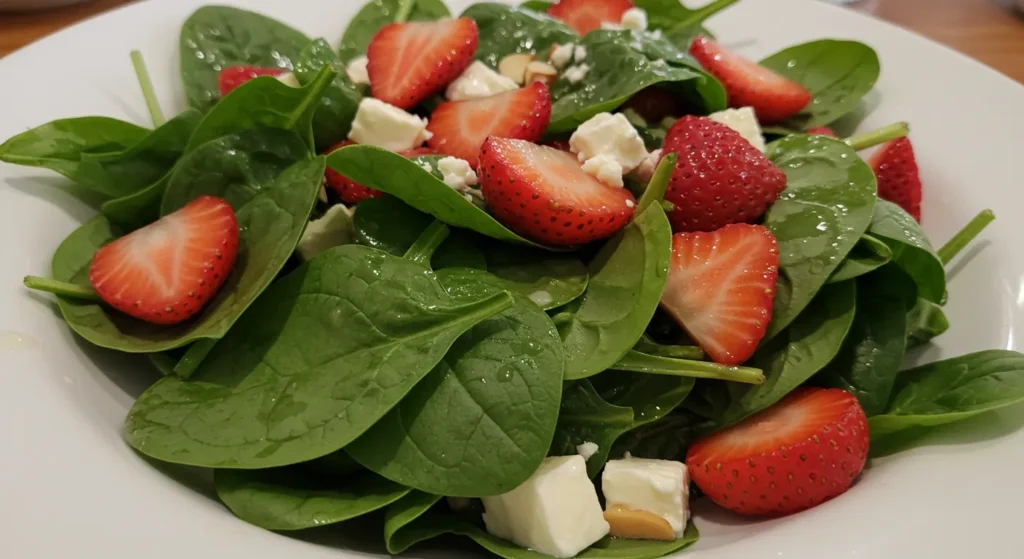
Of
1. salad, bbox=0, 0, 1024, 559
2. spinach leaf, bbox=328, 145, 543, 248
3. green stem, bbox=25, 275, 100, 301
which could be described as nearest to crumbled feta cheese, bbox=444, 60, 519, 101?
salad, bbox=0, 0, 1024, 559

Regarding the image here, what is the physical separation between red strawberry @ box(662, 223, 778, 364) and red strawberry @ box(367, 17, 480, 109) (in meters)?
0.60

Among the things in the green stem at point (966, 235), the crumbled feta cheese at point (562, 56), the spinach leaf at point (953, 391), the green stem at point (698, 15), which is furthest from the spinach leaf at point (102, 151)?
the green stem at point (966, 235)

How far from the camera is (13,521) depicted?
0.77 metres

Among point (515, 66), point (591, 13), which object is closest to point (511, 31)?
point (515, 66)

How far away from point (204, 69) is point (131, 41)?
19 centimetres

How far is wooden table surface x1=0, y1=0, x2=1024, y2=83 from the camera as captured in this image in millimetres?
2170

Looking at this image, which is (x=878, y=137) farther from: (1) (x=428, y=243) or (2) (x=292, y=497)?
(2) (x=292, y=497)

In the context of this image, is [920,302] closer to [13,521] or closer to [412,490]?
[412,490]

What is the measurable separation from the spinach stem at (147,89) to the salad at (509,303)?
0.41ft

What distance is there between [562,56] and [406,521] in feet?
3.12

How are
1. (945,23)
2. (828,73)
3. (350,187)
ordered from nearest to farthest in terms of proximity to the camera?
(350,187) < (828,73) < (945,23)

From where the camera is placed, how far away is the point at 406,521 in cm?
93

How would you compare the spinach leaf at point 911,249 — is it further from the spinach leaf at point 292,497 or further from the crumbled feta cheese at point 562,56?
the spinach leaf at point 292,497

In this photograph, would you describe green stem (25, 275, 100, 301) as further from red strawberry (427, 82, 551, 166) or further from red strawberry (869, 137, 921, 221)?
red strawberry (869, 137, 921, 221)
